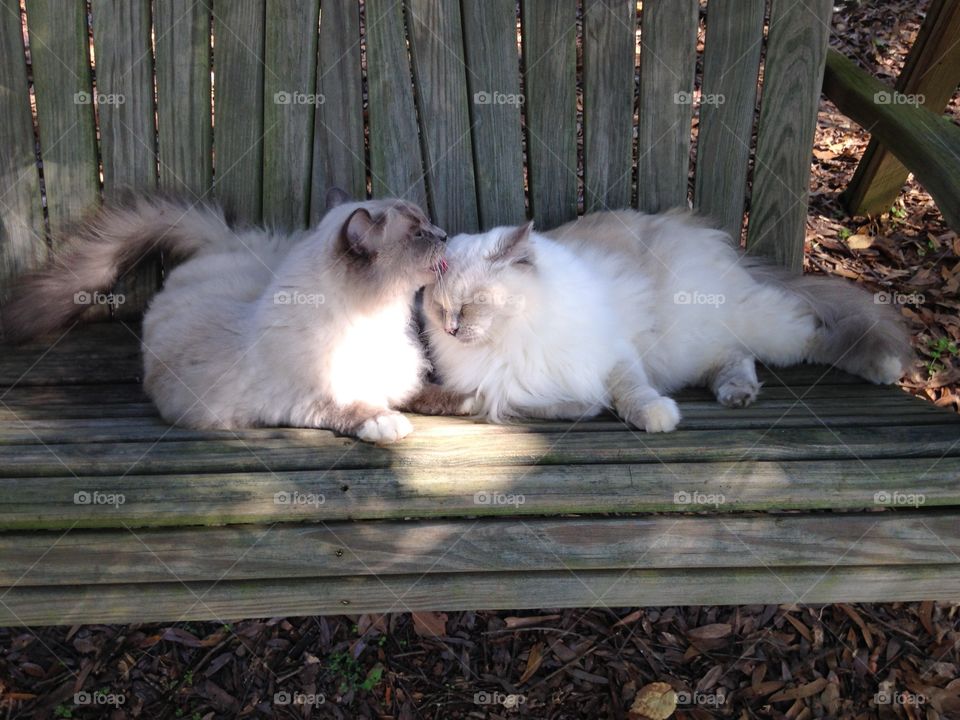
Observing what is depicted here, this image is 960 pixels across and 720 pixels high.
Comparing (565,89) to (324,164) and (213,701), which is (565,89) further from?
(213,701)

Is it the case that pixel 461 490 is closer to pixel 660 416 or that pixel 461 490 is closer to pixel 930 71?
pixel 660 416

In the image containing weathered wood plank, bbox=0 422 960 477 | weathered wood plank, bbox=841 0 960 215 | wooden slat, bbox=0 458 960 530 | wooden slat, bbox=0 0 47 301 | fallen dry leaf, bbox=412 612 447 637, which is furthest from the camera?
weathered wood plank, bbox=841 0 960 215

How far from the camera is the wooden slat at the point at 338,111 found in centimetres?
323

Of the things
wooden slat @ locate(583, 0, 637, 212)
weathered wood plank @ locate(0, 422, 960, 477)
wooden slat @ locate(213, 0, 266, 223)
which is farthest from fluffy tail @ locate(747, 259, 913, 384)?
wooden slat @ locate(213, 0, 266, 223)

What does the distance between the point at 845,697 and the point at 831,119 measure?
367 cm

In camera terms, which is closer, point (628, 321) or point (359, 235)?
point (359, 235)

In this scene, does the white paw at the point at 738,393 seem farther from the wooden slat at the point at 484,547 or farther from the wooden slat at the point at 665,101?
the wooden slat at the point at 665,101

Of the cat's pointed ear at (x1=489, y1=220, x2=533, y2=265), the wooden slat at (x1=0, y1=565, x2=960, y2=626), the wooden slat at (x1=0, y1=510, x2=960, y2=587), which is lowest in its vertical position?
the wooden slat at (x1=0, y1=565, x2=960, y2=626)

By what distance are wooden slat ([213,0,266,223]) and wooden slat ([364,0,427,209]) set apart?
422 millimetres

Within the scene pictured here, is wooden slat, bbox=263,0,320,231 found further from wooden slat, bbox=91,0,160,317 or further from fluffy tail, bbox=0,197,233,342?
wooden slat, bbox=91,0,160,317

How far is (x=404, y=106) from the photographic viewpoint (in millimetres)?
3322

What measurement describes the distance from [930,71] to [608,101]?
1.65 m

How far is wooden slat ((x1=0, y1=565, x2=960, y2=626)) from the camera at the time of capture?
2.31 metres

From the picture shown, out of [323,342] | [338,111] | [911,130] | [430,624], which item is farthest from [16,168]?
[911,130]
